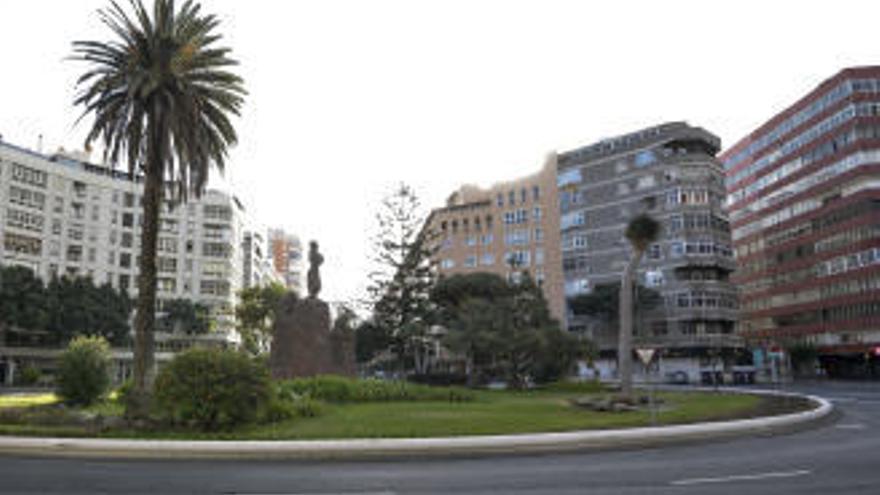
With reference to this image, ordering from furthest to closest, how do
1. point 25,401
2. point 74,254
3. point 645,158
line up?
point 74,254, point 645,158, point 25,401

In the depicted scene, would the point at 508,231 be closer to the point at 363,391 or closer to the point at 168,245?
the point at 168,245

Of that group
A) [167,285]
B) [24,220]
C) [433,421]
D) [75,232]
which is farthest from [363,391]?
[167,285]

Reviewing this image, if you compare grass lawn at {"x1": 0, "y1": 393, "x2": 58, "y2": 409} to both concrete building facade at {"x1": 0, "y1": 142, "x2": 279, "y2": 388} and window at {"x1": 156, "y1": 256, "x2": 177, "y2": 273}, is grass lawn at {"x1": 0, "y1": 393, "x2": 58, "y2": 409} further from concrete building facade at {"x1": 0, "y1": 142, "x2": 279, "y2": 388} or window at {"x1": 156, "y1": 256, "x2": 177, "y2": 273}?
window at {"x1": 156, "y1": 256, "x2": 177, "y2": 273}

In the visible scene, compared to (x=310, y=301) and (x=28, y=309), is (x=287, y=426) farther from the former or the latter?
(x=28, y=309)

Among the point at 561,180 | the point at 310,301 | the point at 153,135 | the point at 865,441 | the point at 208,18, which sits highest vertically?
the point at 561,180

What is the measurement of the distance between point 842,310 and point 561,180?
40905mm

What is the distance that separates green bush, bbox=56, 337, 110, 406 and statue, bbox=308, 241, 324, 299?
10845mm

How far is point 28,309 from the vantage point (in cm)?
7375

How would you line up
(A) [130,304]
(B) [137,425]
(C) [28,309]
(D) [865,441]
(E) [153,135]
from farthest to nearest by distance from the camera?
1. (A) [130,304]
2. (C) [28,309]
3. (E) [153,135]
4. (B) [137,425]
5. (D) [865,441]

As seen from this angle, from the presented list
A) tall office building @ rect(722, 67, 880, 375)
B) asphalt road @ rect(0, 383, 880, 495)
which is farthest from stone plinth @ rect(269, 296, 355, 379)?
tall office building @ rect(722, 67, 880, 375)

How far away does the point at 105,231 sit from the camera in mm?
98562

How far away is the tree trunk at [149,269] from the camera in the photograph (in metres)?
26.1

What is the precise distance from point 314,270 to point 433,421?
1847cm

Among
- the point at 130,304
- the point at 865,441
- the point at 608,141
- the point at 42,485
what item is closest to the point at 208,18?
the point at 42,485
